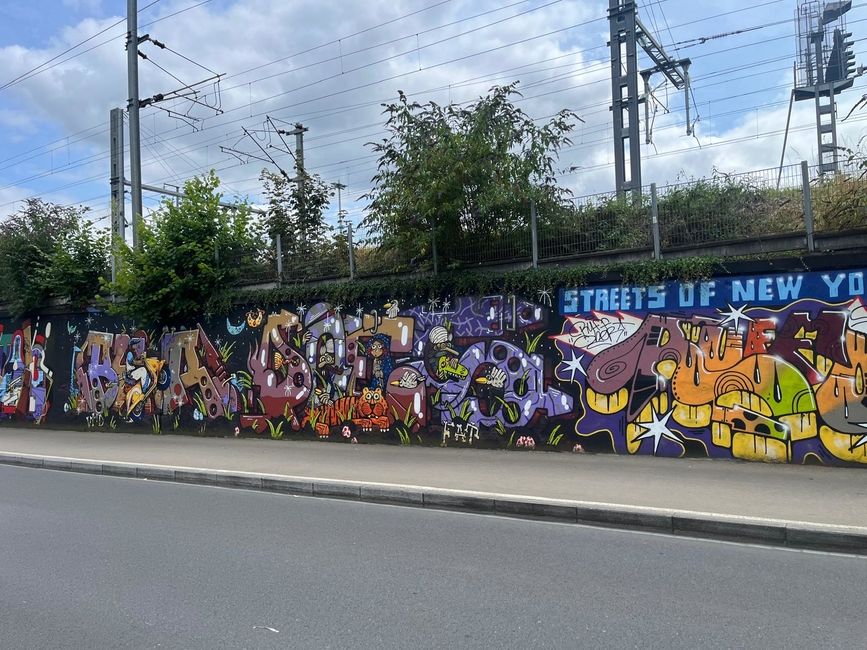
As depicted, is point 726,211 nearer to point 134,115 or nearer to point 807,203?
point 807,203

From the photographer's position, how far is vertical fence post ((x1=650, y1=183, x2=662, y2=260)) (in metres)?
10.0

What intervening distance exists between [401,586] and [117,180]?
15338 millimetres

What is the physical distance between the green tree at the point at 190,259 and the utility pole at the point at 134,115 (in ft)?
3.49

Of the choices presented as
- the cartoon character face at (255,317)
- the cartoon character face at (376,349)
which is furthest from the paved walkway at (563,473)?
the cartoon character face at (255,317)

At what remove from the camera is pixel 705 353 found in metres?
9.42

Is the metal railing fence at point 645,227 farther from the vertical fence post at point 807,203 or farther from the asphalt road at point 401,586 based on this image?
the asphalt road at point 401,586

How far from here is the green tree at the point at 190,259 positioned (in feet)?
47.6

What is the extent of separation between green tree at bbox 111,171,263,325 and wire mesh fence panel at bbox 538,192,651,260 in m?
6.80

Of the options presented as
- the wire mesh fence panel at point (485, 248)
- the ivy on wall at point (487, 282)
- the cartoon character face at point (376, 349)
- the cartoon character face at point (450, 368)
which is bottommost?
the cartoon character face at point (450, 368)

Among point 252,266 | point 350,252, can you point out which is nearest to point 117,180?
point 252,266

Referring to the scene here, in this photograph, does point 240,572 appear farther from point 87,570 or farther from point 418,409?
point 418,409

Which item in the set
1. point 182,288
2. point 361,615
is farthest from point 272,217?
point 361,615

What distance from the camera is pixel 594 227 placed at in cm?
1087

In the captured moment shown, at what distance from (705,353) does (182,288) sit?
35.7ft
